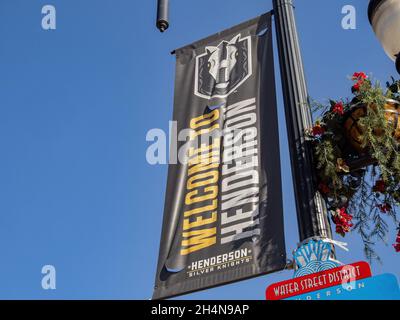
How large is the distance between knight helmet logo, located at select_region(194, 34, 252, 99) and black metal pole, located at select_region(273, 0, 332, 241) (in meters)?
0.66

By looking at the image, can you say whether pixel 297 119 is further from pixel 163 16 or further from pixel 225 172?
pixel 163 16

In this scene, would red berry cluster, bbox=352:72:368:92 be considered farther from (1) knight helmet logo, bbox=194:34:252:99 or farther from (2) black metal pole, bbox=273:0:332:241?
(1) knight helmet logo, bbox=194:34:252:99

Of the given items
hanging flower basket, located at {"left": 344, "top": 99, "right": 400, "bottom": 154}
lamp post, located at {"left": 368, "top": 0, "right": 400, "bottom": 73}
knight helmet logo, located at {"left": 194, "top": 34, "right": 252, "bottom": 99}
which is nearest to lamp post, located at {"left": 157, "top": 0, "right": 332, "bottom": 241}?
hanging flower basket, located at {"left": 344, "top": 99, "right": 400, "bottom": 154}

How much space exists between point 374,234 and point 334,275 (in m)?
2.16

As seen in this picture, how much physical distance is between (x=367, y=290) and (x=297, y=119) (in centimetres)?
220

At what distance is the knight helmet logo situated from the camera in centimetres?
639

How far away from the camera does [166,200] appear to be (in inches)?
239

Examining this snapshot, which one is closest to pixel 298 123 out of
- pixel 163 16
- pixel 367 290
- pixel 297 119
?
pixel 297 119

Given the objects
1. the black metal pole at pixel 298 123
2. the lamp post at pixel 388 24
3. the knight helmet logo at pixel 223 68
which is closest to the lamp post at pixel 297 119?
the black metal pole at pixel 298 123

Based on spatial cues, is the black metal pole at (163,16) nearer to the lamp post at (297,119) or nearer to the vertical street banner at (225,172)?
the lamp post at (297,119)

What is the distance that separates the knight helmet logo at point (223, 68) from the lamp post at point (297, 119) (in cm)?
66
